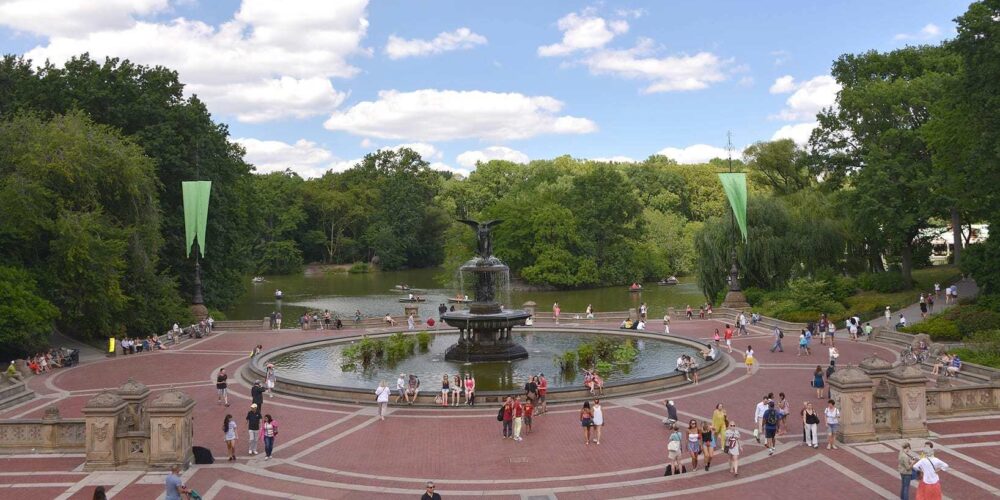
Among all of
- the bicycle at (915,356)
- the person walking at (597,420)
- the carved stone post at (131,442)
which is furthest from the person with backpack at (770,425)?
the carved stone post at (131,442)

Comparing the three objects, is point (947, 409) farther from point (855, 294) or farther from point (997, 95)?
point (855, 294)

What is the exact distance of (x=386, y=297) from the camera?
78.9m

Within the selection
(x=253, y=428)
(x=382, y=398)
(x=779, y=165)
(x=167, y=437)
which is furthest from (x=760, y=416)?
(x=779, y=165)

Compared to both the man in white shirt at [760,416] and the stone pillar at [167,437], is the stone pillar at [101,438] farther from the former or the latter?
the man in white shirt at [760,416]

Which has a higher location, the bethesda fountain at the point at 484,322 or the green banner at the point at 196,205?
the green banner at the point at 196,205

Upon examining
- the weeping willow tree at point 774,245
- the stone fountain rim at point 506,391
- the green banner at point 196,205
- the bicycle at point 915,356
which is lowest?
the stone fountain rim at point 506,391

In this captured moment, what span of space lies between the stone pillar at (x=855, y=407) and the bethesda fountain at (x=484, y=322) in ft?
49.6

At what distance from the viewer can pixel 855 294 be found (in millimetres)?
49062

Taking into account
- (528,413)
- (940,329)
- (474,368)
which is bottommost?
(474,368)

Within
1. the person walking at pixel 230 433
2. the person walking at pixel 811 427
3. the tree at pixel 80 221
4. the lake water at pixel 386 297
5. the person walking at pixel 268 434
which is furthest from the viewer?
the lake water at pixel 386 297

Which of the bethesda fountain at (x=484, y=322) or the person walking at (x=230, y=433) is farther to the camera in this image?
the bethesda fountain at (x=484, y=322)

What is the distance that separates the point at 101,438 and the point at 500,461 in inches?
360

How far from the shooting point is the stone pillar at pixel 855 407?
61.0ft

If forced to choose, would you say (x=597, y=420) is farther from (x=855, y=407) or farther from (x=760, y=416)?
(x=855, y=407)
